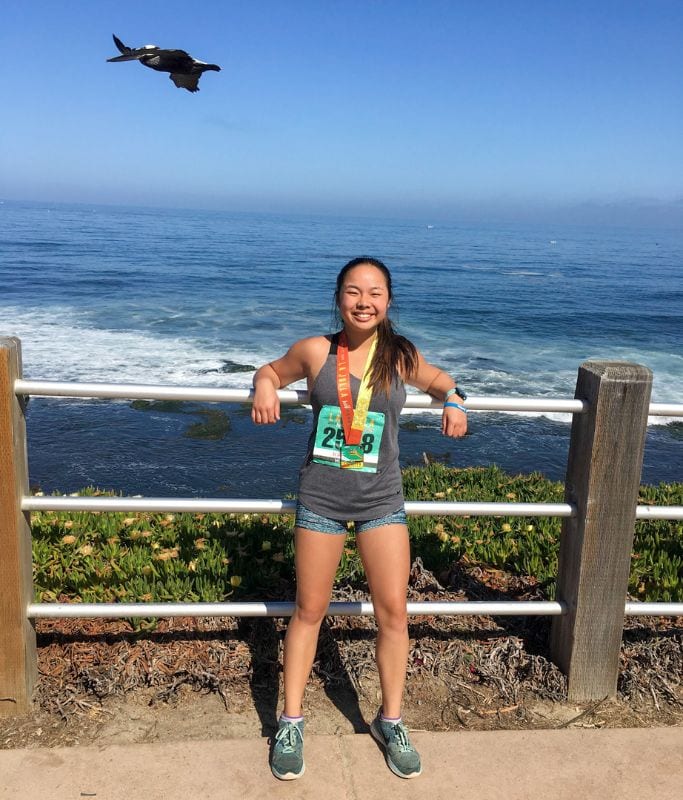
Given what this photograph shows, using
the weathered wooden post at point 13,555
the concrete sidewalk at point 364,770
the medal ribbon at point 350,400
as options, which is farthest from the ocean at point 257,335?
the concrete sidewalk at point 364,770

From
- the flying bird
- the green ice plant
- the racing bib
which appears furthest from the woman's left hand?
the flying bird

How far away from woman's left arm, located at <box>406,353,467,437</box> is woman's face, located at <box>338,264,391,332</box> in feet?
0.72

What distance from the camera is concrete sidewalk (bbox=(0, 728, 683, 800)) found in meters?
2.60

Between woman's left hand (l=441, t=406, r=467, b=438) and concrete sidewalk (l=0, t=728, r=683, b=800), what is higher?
woman's left hand (l=441, t=406, r=467, b=438)

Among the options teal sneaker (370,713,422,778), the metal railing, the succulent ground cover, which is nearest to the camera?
teal sneaker (370,713,422,778)

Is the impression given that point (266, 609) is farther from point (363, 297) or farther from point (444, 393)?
point (363, 297)

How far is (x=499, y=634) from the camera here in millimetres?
3551

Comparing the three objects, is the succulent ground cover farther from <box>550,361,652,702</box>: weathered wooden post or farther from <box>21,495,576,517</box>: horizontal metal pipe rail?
<box>21,495,576,517</box>: horizontal metal pipe rail

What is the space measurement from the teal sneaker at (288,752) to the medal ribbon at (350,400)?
1.06m

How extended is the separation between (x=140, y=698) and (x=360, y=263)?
1920 millimetres

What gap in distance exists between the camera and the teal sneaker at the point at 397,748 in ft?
8.89

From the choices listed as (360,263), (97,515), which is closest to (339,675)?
(360,263)

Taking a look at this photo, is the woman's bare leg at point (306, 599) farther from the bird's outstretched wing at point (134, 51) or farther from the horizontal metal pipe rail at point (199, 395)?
the bird's outstretched wing at point (134, 51)

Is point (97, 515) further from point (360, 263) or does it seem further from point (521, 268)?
point (521, 268)
